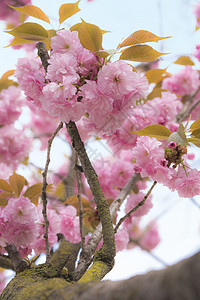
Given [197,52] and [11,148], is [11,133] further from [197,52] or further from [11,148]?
[197,52]

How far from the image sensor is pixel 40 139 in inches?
105

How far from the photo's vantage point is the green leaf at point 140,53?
0.80 m

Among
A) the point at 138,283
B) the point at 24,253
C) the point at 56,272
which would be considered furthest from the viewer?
the point at 24,253

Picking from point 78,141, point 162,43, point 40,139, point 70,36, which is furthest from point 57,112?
point 40,139

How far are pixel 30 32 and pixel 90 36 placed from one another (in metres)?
0.17

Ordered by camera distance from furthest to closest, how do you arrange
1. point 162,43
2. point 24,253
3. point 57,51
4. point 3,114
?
point 3,114 → point 162,43 → point 24,253 → point 57,51

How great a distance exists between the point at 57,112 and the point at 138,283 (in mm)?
512

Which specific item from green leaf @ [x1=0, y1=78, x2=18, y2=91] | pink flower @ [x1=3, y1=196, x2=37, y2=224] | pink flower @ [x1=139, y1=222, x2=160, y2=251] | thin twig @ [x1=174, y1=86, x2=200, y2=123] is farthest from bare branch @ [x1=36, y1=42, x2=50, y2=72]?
pink flower @ [x1=139, y1=222, x2=160, y2=251]

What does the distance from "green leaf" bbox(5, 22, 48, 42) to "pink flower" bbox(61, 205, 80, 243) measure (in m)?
0.76

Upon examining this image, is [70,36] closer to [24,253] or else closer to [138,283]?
[138,283]

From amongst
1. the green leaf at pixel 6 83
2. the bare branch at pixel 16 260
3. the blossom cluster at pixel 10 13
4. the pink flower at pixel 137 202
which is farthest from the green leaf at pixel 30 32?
the green leaf at pixel 6 83

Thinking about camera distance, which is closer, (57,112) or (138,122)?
(57,112)

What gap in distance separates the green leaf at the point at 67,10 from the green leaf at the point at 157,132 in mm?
410

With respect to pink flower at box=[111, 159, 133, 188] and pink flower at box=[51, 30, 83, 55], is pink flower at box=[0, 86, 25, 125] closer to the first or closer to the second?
pink flower at box=[111, 159, 133, 188]
